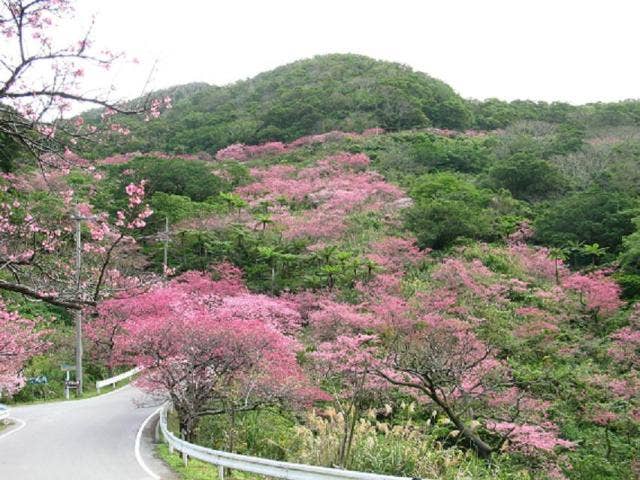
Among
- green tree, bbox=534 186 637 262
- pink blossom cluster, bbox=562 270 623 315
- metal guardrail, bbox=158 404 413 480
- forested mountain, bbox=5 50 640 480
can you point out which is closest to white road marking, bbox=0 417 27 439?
forested mountain, bbox=5 50 640 480

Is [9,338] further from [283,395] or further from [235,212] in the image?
[235,212]

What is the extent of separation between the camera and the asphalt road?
11.3 metres

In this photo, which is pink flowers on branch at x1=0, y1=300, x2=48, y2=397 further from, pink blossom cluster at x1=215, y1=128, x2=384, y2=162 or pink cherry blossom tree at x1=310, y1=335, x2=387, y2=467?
pink blossom cluster at x1=215, y1=128, x2=384, y2=162

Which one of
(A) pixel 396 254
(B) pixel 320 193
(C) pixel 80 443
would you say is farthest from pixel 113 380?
(B) pixel 320 193

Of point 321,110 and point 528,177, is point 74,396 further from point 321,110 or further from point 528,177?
point 321,110

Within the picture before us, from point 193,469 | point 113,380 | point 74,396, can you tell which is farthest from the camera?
point 113,380

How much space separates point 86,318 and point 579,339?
21191mm

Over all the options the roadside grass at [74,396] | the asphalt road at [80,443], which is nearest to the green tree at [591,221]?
the asphalt road at [80,443]

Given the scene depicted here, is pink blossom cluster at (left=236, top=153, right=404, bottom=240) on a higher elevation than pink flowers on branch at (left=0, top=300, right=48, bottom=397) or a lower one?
higher

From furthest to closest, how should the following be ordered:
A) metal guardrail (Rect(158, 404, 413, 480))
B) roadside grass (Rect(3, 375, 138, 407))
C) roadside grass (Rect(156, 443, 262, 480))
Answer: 1. roadside grass (Rect(3, 375, 138, 407))
2. roadside grass (Rect(156, 443, 262, 480))
3. metal guardrail (Rect(158, 404, 413, 480))

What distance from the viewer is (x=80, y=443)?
46.6 ft

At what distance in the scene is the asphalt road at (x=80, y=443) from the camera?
1126cm

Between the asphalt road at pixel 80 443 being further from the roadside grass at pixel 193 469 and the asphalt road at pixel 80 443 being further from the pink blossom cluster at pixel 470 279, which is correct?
the pink blossom cluster at pixel 470 279

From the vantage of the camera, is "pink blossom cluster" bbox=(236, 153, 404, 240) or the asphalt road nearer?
the asphalt road
